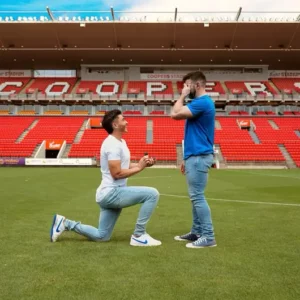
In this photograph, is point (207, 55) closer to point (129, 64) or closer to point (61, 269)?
point (129, 64)

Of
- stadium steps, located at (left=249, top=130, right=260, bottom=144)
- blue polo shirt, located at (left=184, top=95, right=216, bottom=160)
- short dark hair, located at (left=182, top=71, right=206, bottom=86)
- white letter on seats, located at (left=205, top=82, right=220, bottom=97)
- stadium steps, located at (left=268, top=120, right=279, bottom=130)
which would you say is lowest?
blue polo shirt, located at (left=184, top=95, right=216, bottom=160)

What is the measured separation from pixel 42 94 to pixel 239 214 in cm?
4301

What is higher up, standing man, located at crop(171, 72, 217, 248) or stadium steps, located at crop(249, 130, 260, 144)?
stadium steps, located at crop(249, 130, 260, 144)

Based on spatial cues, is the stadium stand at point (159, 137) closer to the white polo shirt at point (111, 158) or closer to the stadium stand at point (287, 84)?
the stadium stand at point (287, 84)

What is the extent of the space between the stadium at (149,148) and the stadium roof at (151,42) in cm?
19

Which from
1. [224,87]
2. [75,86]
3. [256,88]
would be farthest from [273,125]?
[75,86]

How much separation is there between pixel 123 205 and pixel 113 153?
71 centimetres

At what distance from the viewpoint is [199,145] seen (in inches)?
200

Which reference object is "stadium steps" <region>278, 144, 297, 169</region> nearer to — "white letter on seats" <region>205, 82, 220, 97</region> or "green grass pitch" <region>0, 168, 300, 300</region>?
"white letter on seats" <region>205, 82, 220, 97</region>

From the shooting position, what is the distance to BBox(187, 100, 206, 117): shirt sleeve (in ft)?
16.3

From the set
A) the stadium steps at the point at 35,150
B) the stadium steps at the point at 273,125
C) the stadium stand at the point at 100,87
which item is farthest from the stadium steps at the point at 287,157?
the stadium steps at the point at 35,150

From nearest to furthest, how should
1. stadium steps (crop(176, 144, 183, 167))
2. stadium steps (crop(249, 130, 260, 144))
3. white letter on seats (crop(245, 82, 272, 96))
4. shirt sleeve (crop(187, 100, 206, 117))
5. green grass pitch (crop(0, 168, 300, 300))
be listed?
green grass pitch (crop(0, 168, 300, 300)), shirt sleeve (crop(187, 100, 206, 117)), stadium steps (crop(176, 144, 183, 167)), stadium steps (crop(249, 130, 260, 144)), white letter on seats (crop(245, 82, 272, 96))

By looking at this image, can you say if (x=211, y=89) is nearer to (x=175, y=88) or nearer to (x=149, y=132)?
(x=175, y=88)

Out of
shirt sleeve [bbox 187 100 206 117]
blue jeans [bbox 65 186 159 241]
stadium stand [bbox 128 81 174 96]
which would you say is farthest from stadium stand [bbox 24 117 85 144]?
shirt sleeve [bbox 187 100 206 117]
